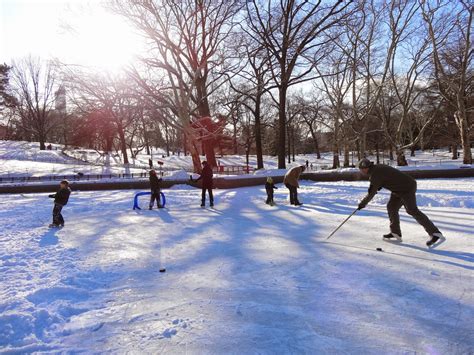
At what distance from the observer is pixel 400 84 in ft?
111

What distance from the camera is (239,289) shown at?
14.1 feet

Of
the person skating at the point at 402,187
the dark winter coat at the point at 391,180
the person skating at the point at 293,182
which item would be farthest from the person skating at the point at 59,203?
the dark winter coat at the point at 391,180

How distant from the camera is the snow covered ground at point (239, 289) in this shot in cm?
311

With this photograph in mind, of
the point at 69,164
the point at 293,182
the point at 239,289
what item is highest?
the point at 69,164

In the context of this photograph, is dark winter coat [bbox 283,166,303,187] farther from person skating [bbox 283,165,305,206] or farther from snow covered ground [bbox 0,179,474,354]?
snow covered ground [bbox 0,179,474,354]

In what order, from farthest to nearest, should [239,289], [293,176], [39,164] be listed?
1. [39,164]
2. [293,176]
3. [239,289]

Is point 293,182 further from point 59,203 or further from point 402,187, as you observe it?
point 59,203

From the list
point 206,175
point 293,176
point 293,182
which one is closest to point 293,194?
point 293,182

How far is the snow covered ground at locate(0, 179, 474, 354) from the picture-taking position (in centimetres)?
311

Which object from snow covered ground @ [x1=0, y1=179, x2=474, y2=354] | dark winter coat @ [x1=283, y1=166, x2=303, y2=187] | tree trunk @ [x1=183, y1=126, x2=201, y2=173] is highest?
tree trunk @ [x1=183, y1=126, x2=201, y2=173]

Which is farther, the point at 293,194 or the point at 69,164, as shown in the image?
the point at 69,164

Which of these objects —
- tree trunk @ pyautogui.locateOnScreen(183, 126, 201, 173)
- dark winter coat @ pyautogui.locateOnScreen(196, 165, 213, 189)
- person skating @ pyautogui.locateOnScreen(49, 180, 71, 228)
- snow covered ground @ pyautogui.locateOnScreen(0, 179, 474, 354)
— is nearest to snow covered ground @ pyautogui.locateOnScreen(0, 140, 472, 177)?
tree trunk @ pyautogui.locateOnScreen(183, 126, 201, 173)

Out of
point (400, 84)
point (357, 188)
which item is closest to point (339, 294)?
point (357, 188)

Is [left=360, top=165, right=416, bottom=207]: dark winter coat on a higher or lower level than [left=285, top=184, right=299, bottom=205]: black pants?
higher
